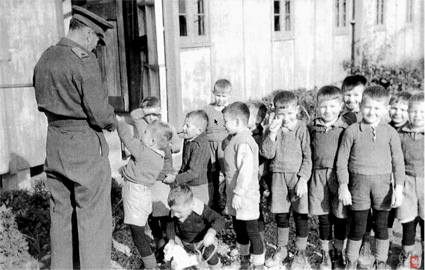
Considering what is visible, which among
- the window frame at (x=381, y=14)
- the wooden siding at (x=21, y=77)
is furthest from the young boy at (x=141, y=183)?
the window frame at (x=381, y=14)

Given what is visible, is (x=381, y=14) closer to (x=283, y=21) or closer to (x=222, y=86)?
(x=283, y=21)

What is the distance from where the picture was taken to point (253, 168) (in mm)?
4395

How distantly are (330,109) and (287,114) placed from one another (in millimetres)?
365

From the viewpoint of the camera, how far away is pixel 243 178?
4297 millimetres

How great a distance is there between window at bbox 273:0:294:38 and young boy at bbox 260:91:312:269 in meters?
6.03

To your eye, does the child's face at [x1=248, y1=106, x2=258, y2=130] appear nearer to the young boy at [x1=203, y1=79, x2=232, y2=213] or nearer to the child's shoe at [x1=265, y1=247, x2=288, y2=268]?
the young boy at [x1=203, y1=79, x2=232, y2=213]

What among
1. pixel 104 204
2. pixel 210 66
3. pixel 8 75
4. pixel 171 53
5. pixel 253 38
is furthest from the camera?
pixel 253 38

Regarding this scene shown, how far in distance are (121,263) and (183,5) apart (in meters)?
4.52

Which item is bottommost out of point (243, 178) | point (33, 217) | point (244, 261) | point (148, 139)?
point (244, 261)

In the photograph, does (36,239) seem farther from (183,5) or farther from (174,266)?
(183,5)

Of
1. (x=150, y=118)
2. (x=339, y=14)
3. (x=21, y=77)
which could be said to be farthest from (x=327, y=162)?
(x=339, y=14)

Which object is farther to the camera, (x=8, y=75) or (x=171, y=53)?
(x=171, y=53)

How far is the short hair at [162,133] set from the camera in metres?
4.51

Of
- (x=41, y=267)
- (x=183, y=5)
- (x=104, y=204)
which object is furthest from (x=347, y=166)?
(x=183, y=5)
